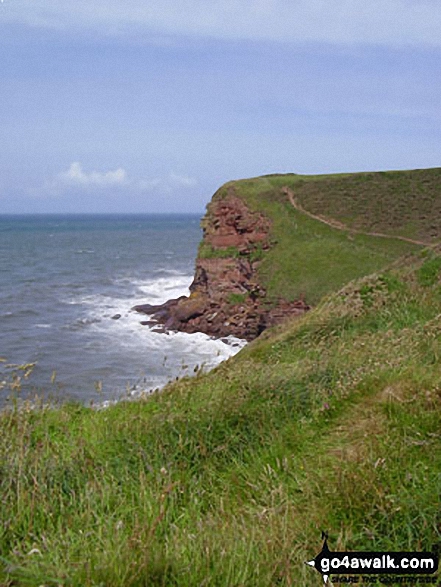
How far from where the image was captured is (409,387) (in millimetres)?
4984

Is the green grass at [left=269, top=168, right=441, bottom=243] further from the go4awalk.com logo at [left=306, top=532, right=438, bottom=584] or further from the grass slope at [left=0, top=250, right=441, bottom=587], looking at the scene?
the go4awalk.com logo at [left=306, top=532, right=438, bottom=584]

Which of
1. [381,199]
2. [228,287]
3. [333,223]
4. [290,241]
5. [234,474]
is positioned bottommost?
[228,287]

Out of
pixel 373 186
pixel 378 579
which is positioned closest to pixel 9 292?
pixel 373 186

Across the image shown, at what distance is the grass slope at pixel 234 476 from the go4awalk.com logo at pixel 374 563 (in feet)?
0.21

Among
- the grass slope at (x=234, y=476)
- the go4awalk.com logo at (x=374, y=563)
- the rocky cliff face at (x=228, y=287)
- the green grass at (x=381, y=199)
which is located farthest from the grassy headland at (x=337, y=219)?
the go4awalk.com logo at (x=374, y=563)

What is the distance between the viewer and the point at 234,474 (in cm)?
429

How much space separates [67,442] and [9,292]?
4999 centimetres

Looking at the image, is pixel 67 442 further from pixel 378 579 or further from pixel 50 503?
pixel 378 579

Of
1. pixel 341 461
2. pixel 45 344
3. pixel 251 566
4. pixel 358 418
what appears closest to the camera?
pixel 251 566

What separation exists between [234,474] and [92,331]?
34387mm

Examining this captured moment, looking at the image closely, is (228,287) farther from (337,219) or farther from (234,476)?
(234,476)

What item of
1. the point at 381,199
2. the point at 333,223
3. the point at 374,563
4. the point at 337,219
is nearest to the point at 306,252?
the point at 333,223

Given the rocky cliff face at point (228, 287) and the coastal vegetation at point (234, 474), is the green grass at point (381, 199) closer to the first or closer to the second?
the rocky cliff face at point (228, 287)

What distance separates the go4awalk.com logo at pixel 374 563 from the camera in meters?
2.89
